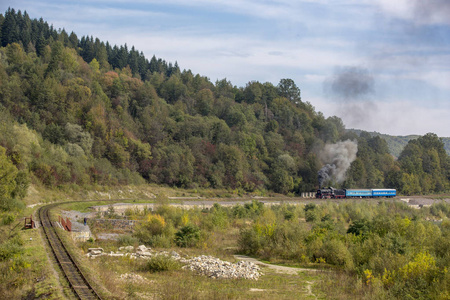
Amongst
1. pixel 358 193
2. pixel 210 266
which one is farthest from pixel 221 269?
pixel 358 193

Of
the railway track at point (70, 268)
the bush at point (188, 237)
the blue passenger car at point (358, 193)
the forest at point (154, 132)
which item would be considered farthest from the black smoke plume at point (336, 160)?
the railway track at point (70, 268)

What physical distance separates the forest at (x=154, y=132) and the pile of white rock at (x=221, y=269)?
1754 centimetres

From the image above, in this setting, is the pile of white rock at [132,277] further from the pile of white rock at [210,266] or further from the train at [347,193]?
the train at [347,193]

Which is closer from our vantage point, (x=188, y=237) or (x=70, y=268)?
(x=70, y=268)

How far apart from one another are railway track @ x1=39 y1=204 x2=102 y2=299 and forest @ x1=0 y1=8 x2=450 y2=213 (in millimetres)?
10647

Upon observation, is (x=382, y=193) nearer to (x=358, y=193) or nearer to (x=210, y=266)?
(x=358, y=193)

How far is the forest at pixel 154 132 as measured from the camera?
59.8 meters

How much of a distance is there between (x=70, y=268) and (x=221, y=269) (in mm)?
7477

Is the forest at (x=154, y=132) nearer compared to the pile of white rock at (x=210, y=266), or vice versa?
the pile of white rock at (x=210, y=266)

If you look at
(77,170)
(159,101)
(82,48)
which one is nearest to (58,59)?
(159,101)

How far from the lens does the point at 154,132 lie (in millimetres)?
79062

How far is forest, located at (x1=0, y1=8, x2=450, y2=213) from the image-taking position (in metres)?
59.8

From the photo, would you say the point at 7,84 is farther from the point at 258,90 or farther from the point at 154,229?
the point at 258,90

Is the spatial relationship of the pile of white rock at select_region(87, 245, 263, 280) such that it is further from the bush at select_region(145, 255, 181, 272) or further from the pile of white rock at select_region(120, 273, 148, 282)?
the pile of white rock at select_region(120, 273, 148, 282)
